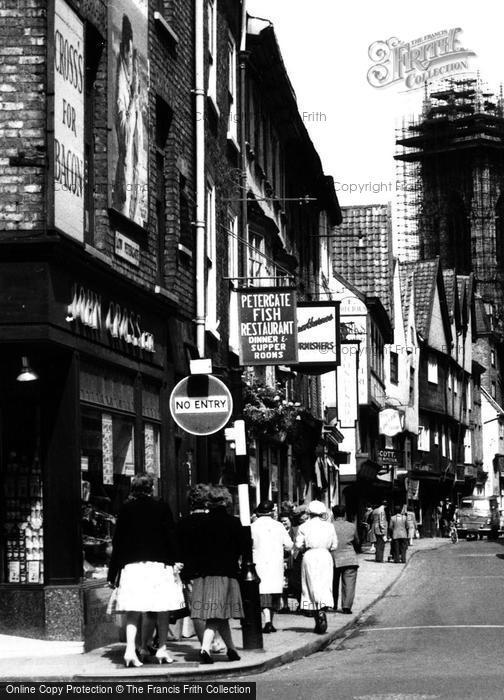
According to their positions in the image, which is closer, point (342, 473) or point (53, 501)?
point (53, 501)

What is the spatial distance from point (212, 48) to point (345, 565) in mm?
8262

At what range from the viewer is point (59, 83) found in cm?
1498

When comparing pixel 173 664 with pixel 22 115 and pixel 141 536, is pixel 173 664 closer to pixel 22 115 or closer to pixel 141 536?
pixel 141 536

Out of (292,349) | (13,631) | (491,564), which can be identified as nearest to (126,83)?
(292,349)

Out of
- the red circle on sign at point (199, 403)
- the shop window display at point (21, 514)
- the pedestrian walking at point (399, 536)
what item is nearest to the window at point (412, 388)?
the pedestrian walking at point (399, 536)

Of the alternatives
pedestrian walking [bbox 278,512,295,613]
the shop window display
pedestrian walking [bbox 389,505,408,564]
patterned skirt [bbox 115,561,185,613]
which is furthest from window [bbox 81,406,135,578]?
pedestrian walking [bbox 389,505,408,564]

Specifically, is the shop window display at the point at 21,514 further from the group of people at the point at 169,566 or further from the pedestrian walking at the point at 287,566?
the pedestrian walking at the point at 287,566

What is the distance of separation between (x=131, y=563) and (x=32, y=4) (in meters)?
5.38

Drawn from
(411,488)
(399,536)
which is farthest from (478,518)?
(399,536)

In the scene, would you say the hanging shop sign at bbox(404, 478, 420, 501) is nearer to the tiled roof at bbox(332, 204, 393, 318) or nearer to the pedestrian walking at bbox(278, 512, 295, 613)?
the tiled roof at bbox(332, 204, 393, 318)

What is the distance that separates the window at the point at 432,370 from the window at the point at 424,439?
104 inches

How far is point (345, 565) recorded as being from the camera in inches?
880

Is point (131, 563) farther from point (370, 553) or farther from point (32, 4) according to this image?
point (370, 553)

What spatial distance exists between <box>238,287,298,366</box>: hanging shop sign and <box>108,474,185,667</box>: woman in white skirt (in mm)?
7129
